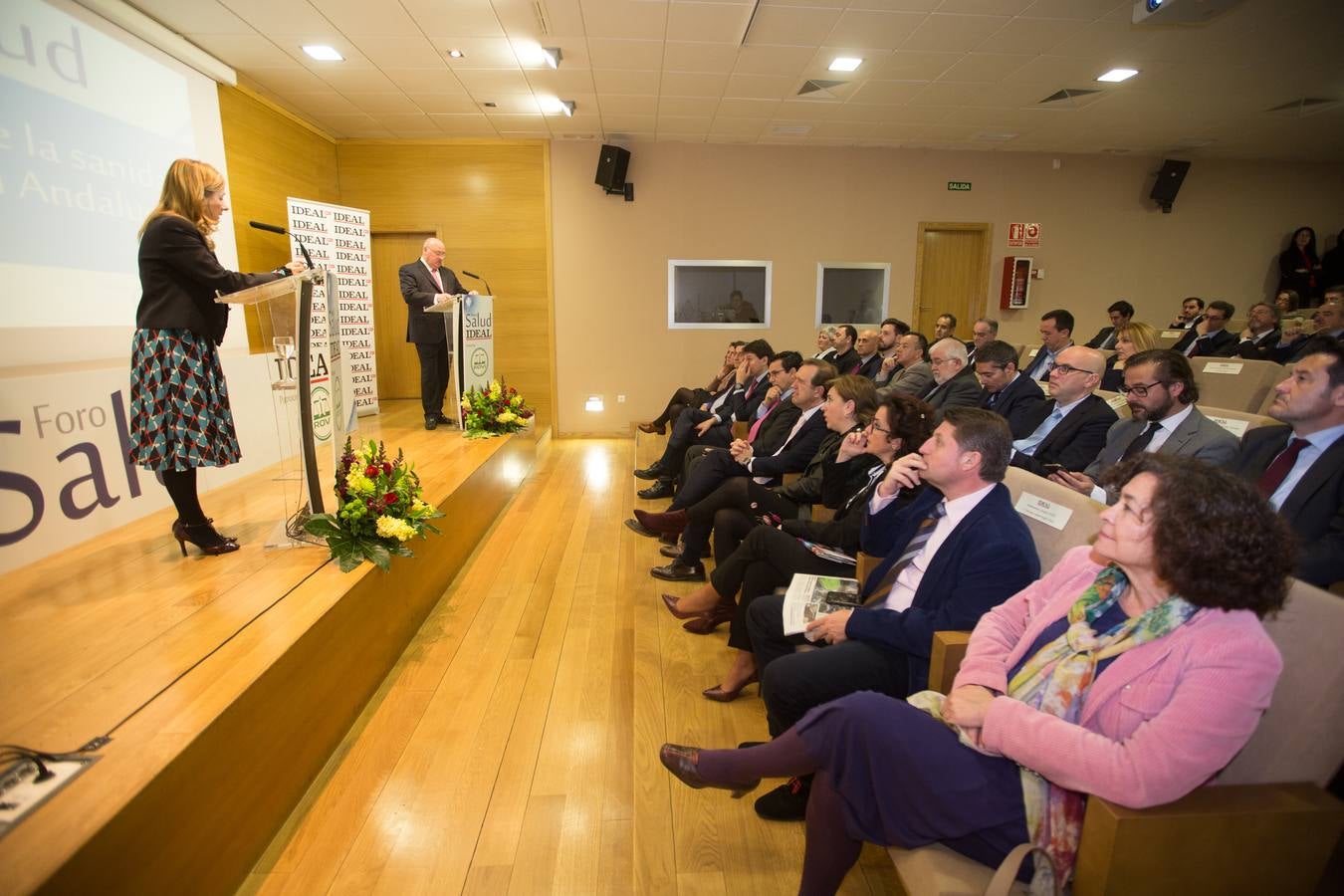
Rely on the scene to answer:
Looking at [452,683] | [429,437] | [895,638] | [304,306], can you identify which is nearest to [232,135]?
[429,437]

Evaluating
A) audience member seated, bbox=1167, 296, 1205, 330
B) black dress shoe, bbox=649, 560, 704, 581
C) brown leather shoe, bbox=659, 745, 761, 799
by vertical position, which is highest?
audience member seated, bbox=1167, 296, 1205, 330

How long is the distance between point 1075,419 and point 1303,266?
7743 millimetres

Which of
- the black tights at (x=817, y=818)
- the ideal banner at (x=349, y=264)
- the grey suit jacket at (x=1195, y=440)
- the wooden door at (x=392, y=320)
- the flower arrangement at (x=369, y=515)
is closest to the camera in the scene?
the black tights at (x=817, y=818)

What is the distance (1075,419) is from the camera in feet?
10.5

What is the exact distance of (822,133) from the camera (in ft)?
22.5

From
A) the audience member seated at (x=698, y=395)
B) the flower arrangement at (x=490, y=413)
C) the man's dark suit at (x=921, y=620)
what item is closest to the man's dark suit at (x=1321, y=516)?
the man's dark suit at (x=921, y=620)

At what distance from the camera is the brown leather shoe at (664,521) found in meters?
3.97

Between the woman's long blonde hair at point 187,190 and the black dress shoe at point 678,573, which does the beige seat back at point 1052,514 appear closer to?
the black dress shoe at point 678,573

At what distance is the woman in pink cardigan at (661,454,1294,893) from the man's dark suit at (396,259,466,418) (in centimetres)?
499

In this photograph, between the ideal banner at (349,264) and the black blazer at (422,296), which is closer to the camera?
the black blazer at (422,296)

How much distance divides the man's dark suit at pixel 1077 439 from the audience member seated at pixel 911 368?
1211 millimetres

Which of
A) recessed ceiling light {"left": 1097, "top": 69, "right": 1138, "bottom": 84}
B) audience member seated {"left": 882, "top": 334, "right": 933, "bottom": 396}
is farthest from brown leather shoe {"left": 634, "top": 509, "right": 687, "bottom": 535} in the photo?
recessed ceiling light {"left": 1097, "top": 69, "right": 1138, "bottom": 84}

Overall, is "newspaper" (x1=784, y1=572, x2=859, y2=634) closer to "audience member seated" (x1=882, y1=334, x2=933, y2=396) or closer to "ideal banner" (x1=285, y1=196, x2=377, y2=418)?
"audience member seated" (x1=882, y1=334, x2=933, y2=396)

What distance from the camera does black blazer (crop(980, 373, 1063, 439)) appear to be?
3746mm
